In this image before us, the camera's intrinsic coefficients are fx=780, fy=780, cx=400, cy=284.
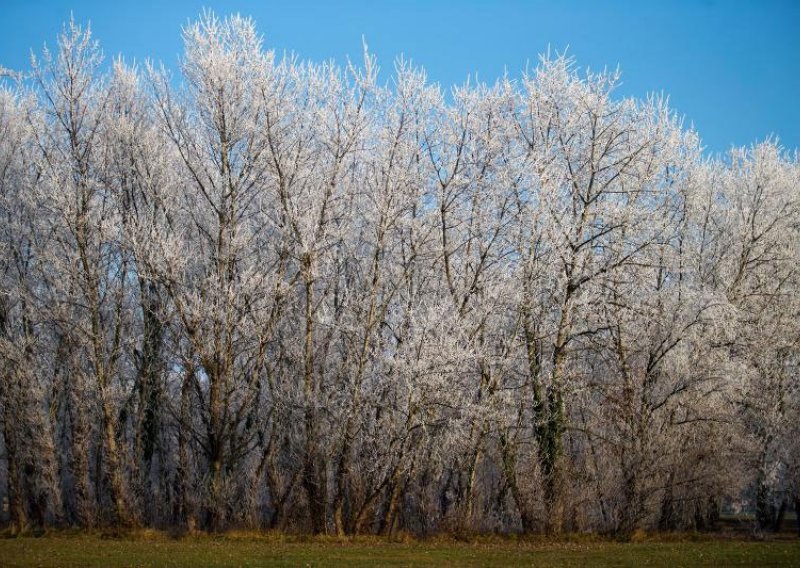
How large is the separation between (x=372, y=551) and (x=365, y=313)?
6.52 metres

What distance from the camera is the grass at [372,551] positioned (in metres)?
13.6

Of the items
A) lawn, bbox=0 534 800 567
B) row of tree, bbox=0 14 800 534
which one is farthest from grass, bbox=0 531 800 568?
row of tree, bbox=0 14 800 534

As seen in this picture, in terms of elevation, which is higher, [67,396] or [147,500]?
[67,396]

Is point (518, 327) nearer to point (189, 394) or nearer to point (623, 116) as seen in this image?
point (623, 116)

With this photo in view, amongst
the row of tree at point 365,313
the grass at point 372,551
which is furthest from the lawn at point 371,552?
the row of tree at point 365,313

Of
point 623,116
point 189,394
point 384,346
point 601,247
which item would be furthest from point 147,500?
point 623,116

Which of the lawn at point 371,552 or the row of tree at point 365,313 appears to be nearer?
the lawn at point 371,552

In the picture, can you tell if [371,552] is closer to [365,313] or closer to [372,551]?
[372,551]

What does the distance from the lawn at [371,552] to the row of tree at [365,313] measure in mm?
1539

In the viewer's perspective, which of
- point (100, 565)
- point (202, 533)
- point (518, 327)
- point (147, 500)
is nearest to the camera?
point (100, 565)

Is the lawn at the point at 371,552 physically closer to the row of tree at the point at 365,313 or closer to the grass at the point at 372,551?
the grass at the point at 372,551

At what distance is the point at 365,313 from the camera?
793 inches

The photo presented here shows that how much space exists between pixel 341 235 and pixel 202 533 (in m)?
8.04

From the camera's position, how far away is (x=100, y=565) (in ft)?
42.1
